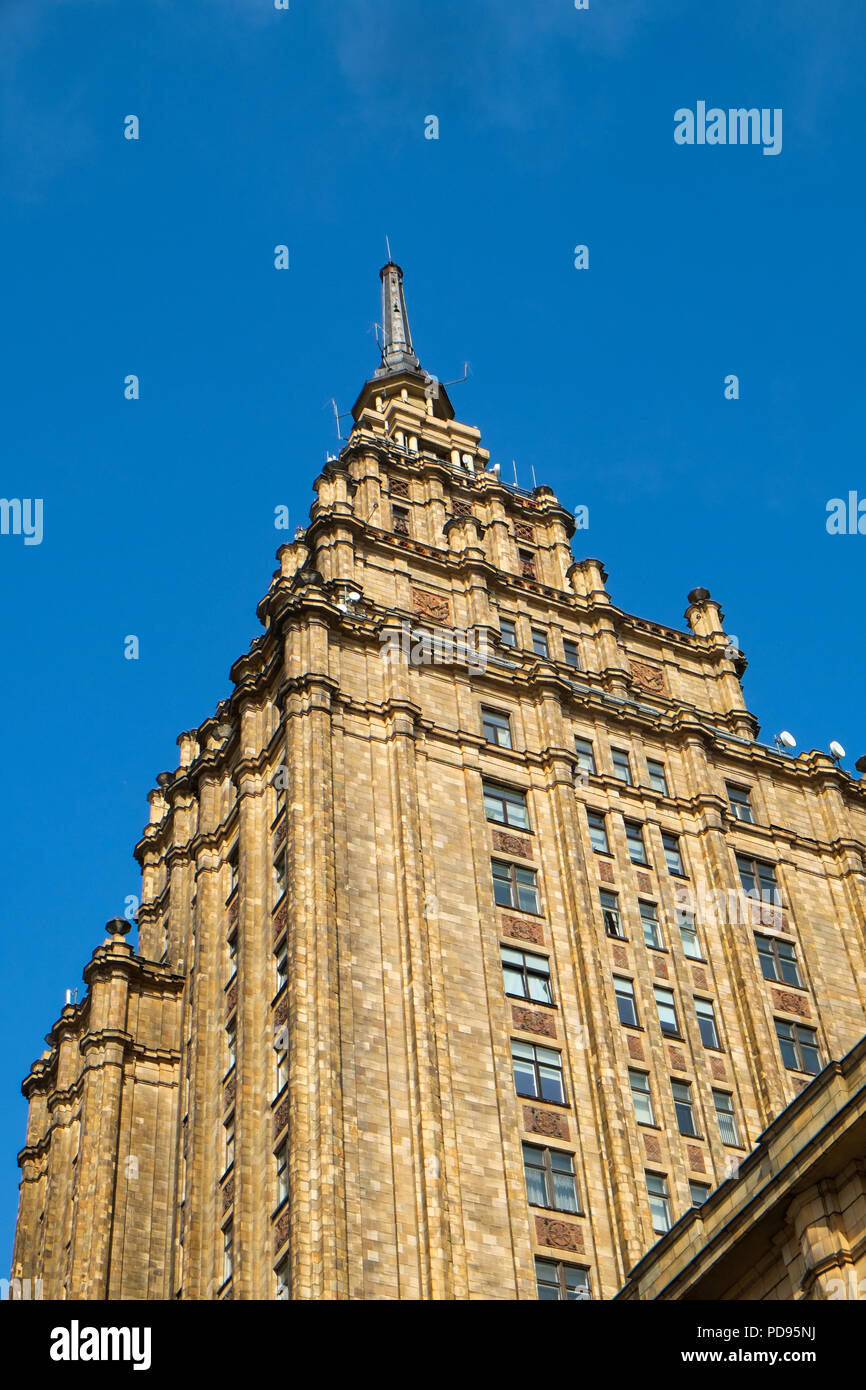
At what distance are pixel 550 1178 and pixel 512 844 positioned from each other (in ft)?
44.9

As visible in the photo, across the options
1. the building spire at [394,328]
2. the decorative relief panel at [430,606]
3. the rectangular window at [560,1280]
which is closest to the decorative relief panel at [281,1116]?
the rectangular window at [560,1280]

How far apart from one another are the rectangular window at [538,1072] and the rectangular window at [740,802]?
1873 cm

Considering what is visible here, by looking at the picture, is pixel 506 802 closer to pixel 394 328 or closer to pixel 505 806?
pixel 505 806

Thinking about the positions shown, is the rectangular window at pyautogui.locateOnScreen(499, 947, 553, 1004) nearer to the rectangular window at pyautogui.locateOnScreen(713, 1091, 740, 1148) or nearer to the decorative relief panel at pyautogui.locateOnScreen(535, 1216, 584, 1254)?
the rectangular window at pyautogui.locateOnScreen(713, 1091, 740, 1148)

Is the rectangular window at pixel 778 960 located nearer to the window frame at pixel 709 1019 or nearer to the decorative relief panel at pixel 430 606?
the window frame at pixel 709 1019

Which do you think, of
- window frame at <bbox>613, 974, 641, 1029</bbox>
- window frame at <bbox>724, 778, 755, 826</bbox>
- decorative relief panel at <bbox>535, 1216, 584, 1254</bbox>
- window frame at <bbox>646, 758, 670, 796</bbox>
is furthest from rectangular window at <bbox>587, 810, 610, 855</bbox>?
decorative relief panel at <bbox>535, 1216, 584, 1254</bbox>

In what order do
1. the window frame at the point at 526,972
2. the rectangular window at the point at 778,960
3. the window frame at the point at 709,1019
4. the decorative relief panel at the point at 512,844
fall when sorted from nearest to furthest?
the window frame at the point at 526,972 → the window frame at the point at 709,1019 → the decorative relief panel at the point at 512,844 → the rectangular window at the point at 778,960

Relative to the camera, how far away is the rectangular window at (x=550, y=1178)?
51.9 m

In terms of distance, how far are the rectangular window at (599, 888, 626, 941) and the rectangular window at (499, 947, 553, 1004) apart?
13.4ft

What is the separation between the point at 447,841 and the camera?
60812 mm

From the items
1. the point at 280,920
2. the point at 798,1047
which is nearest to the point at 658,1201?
the point at 798,1047

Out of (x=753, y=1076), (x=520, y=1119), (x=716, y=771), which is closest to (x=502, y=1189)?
(x=520, y=1119)
